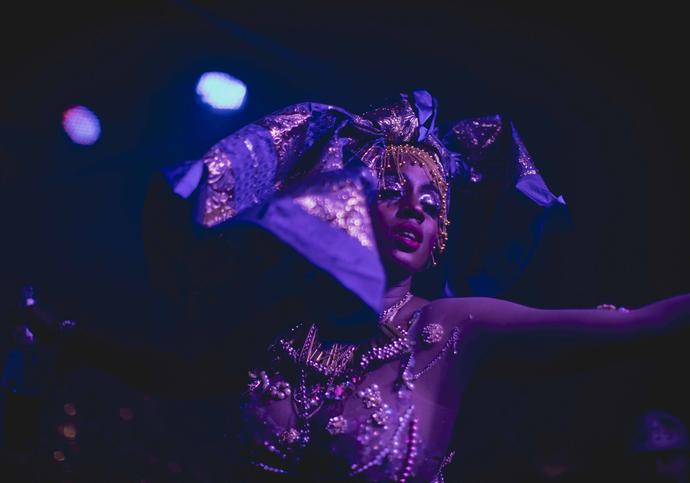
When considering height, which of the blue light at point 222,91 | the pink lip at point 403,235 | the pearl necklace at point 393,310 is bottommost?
the pearl necklace at point 393,310

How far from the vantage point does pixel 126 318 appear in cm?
219

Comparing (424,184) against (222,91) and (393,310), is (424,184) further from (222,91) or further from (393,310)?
(222,91)

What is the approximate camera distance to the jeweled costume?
1029 millimetres

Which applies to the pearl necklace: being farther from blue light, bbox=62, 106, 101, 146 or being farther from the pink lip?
blue light, bbox=62, 106, 101, 146

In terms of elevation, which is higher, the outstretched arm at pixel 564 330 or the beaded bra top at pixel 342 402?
the outstretched arm at pixel 564 330

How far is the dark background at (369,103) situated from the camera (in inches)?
69.6

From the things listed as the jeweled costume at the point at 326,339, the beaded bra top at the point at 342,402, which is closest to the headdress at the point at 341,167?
the jeweled costume at the point at 326,339

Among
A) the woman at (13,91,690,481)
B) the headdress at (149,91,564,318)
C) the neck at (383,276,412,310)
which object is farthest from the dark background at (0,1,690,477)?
the neck at (383,276,412,310)

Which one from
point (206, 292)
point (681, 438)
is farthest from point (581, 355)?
point (681, 438)

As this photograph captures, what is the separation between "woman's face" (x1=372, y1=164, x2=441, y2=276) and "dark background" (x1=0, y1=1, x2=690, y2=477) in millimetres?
687

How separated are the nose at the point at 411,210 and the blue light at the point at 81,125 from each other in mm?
1585

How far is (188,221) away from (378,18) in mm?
1315

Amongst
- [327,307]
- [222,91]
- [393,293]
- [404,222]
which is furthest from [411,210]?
[222,91]

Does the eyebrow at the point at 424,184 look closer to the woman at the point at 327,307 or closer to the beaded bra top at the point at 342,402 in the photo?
the woman at the point at 327,307
